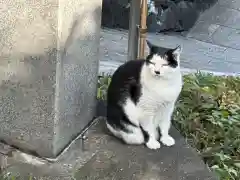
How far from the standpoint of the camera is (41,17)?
2.50 metres

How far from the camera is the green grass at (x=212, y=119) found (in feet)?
11.0

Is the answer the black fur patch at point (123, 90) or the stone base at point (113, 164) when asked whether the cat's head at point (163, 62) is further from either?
the stone base at point (113, 164)

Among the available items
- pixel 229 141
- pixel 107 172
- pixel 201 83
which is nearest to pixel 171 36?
pixel 201 83

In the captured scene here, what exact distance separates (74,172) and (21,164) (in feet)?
1.01

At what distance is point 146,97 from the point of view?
288cm

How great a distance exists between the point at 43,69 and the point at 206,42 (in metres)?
5.08

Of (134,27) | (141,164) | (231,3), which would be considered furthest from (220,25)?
(141,164)

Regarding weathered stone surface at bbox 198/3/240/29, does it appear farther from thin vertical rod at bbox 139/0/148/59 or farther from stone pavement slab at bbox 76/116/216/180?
stone pavement slab at bbox 76/116/216/180

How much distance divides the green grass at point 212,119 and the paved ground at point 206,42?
1.33 meters

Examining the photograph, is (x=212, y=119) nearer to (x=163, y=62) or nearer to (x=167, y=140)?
(x=167, y=140)

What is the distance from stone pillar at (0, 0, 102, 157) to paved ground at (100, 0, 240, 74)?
2.40 metres

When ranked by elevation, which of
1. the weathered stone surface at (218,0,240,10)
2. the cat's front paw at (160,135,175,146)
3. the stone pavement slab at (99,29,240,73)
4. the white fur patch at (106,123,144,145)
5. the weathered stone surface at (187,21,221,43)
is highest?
the weathered stone surface at (218,0,240,10)

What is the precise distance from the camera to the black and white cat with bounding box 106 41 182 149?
9.14 feet

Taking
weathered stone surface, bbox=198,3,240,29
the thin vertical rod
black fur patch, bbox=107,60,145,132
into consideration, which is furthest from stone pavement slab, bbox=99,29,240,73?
black fur patch, bbox=107,60,145,132
